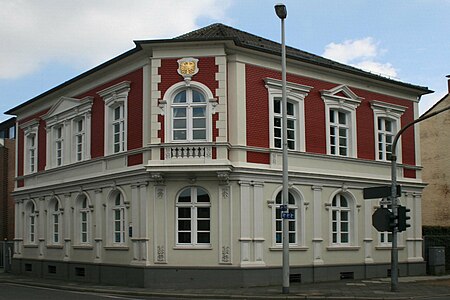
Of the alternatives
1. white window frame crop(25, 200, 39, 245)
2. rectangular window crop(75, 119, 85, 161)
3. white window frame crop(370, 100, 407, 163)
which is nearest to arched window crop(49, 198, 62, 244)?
white window frame crop(25, 200, 39, 245)

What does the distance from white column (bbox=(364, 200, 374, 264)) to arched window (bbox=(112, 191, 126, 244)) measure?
1026 centimetres

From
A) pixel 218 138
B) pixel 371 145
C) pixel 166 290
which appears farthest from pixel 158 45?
pixel 371 145

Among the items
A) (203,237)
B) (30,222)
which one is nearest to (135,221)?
(203,237)

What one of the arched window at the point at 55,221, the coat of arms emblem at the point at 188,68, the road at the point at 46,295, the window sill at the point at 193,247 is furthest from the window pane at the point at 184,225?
the arched window at the point at 55,221

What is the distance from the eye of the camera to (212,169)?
24641 millimetres

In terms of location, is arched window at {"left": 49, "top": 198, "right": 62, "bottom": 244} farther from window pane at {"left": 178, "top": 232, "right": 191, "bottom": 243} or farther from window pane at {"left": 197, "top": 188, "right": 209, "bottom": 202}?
window pane at {"left": 197, "top": 188, "right": 209, "bottom": 202}

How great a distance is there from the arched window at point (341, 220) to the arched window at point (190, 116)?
279 inches

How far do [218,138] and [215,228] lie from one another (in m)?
3.26

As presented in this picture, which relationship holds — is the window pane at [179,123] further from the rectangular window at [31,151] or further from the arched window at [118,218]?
the rectangular window at [31,151]

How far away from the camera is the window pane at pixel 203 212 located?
2558 cm

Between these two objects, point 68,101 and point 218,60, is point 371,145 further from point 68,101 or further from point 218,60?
point 68,101

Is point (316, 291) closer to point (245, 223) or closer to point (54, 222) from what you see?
point (245, 223)

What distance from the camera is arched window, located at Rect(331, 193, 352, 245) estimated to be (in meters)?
29.0

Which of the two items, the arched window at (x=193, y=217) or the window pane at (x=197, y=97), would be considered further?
the window pane at (x=197, y=97)
